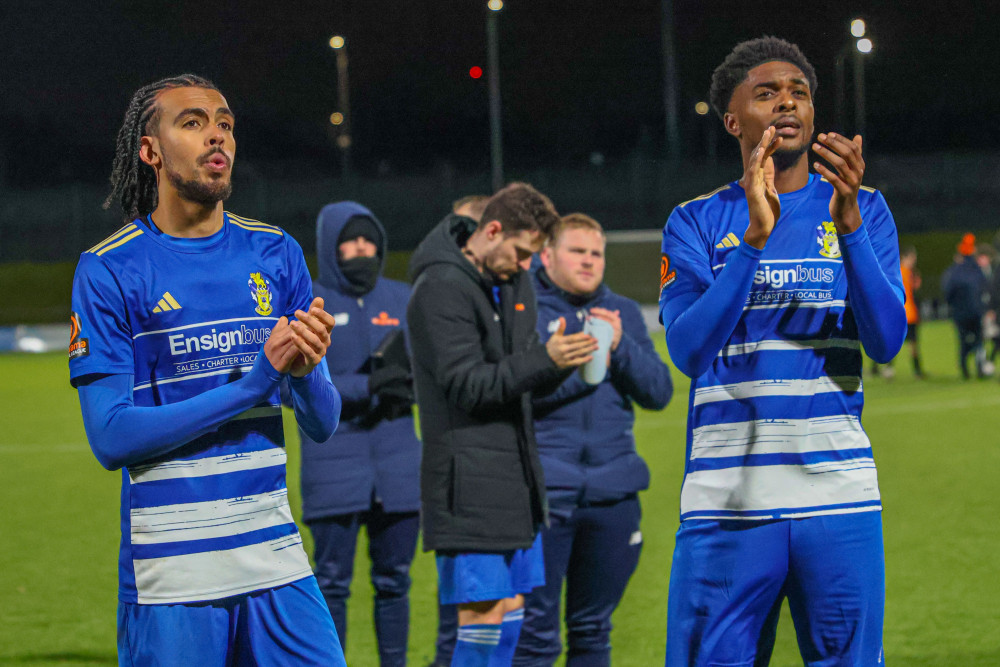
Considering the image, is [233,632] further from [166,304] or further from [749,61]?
[749,61]

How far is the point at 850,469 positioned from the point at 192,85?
5.89ft

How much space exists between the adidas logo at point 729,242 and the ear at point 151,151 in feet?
4.42

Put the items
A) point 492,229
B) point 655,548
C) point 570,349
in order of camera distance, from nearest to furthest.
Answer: point 570,349 → point 492,229 → point 655,548

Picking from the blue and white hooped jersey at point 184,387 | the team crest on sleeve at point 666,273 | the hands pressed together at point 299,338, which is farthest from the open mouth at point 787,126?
the blue and white hooped jersey at point 184,387

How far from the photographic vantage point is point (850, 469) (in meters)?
2.60

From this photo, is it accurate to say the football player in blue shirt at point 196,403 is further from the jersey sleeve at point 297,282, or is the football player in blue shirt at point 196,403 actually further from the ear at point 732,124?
the ear at point 732,124

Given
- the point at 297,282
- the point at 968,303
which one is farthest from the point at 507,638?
the point at 968,303

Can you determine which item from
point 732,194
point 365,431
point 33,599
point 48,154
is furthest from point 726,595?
point 48,154

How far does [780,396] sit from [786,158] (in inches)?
23.2

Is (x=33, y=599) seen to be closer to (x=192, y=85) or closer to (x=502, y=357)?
Answer: (x=502, y=357)

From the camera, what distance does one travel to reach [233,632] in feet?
7.91

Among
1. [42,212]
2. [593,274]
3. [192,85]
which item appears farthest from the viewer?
[42,212]

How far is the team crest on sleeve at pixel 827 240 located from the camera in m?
2.62


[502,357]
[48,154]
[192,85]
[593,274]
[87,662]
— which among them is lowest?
[87,662]
